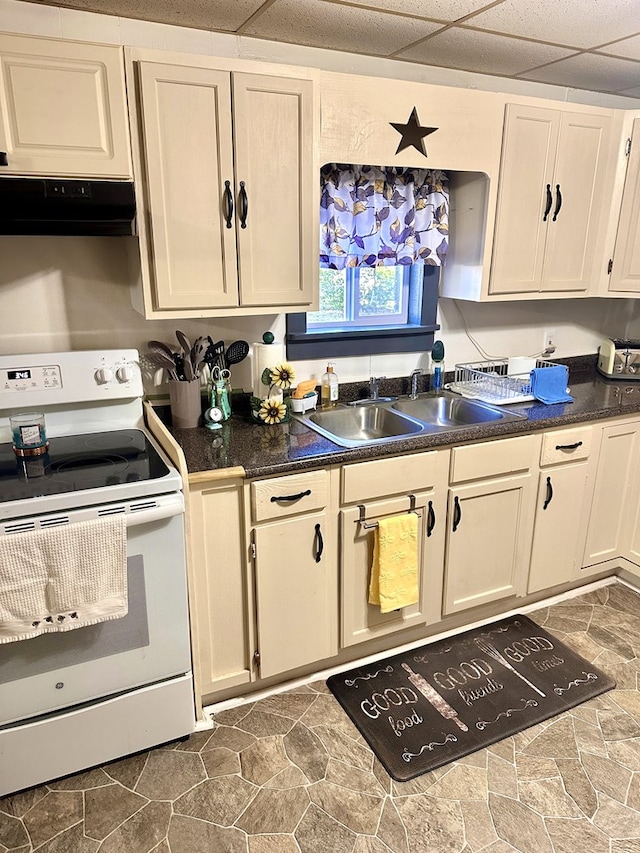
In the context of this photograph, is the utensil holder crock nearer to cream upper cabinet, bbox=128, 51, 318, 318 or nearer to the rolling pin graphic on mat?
cream upper cabinet, bbox=128, 51, 318, 318

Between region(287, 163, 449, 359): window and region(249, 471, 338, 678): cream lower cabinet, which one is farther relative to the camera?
region(287, 163, 449, 359): window

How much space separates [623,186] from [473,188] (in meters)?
0.77

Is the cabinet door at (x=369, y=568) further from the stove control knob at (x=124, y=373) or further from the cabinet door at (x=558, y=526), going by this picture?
the stove control knob at (x=124, y=373)

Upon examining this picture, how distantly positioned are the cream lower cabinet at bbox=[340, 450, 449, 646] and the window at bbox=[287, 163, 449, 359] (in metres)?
0.72

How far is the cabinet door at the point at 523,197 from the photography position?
2.47 m

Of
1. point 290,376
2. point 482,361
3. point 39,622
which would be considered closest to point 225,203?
point 290,376

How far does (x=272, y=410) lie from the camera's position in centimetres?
231

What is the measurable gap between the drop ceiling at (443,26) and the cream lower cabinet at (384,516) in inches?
60.2

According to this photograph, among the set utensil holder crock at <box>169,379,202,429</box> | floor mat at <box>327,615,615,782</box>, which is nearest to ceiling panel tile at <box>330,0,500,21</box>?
utensil holder crock at <box>169,379,202,429</box>

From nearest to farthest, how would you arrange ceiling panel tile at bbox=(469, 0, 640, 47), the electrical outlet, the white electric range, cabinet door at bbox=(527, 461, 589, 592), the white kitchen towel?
1. the white kitchen towel
2. the white electric range
3. ceiling panel tile at bbox=(469, 0, 640, 47)
4. cabinet door at bbox=(527, 461, 589, 592)
5. the electrical outlet

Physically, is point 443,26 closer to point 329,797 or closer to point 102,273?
point 102,273

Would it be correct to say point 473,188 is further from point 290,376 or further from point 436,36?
point 290,376

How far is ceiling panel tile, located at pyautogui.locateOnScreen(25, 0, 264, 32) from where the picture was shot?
1915mm

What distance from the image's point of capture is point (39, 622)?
160 cm
